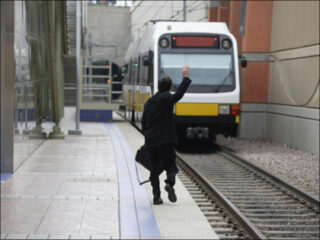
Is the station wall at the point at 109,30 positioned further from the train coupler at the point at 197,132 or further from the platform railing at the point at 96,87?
the train coupler at the point at 197,132

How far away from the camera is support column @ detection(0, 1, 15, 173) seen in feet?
35.1

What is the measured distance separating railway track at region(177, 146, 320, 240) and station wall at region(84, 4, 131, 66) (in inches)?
2015

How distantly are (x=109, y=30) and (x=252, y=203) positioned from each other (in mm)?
56331

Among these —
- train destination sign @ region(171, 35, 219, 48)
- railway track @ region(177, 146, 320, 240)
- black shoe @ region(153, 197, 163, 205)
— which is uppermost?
train destination sign @ region(171, 35, 219, 48)

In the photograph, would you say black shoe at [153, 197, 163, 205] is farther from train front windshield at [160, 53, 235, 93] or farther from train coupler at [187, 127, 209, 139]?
train front windshield at [160, 53, 235, 93]

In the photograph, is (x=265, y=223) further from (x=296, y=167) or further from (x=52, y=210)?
(x=296, y=167)

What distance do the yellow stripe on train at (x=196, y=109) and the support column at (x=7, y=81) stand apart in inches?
219

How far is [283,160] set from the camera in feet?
49.1

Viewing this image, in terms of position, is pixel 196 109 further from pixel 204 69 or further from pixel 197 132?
pixel 204 69

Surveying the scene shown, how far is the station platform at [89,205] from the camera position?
6.81m

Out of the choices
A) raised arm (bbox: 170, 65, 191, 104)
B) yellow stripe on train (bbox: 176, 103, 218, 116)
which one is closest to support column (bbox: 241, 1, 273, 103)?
yellow stripe on train (bbox: 176, 103, 218, 116)

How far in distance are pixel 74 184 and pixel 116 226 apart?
2835 mm

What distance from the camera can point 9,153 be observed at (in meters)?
10.8

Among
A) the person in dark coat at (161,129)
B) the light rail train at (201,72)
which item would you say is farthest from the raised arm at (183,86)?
the light rail train at (201,72)
